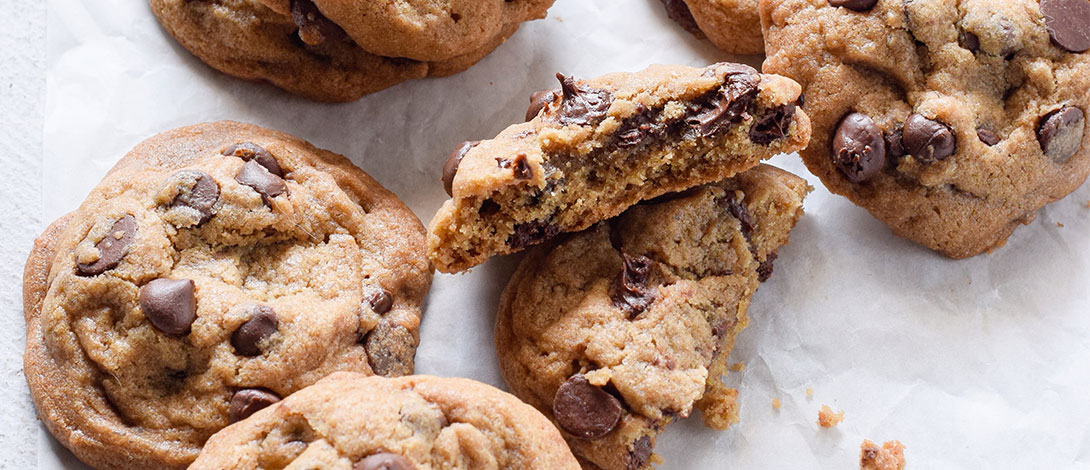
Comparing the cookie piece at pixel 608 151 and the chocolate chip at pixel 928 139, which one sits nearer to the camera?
the cookie piece at pixel 608 151

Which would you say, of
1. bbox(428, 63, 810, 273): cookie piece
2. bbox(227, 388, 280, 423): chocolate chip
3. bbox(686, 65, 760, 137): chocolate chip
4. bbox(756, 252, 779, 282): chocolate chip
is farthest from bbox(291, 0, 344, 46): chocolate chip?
bbox(756, 252, 779, 282): chocolate chip

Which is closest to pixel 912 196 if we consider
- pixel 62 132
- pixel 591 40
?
pixel 591 40

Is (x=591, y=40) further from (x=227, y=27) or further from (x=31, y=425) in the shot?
(x=31, y=425)

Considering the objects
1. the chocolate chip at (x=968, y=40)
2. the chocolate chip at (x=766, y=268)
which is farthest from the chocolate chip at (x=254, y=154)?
the chocolate chip at (x=968, y=40)

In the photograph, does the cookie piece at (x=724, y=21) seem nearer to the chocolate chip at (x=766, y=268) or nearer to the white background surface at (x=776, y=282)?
the white background surface at (x=776, y=282)

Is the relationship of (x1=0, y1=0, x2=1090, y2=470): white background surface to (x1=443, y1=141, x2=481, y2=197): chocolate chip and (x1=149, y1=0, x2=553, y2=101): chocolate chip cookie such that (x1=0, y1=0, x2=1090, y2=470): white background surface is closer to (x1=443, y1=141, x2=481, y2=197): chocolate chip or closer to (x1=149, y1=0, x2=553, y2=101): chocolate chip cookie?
(x1=149, y1=0, x2=553, y2=101): chocolate chip cookie

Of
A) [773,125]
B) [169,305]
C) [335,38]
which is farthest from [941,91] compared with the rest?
[169,305]
